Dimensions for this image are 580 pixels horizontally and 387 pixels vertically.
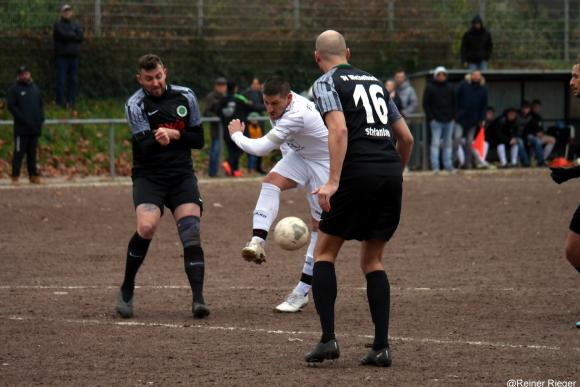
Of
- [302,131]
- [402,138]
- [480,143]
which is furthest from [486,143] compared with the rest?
[402,138]

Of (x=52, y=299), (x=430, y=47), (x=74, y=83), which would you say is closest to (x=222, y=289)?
(x=52, y=299)

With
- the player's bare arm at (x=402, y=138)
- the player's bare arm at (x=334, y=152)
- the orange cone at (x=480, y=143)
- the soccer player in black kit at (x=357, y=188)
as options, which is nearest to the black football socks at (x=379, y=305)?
the soccer player in black kit at (x=357, y=188)

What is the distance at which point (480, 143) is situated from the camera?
26.1 metres

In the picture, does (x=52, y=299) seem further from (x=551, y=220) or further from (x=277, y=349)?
(x=551, y=220)

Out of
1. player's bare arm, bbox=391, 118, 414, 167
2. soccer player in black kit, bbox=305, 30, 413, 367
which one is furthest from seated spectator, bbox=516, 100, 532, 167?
soccer player in black kit, bbox=305, 30, 413, 367

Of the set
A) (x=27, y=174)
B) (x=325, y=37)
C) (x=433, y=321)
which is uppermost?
(x=325, y=37)

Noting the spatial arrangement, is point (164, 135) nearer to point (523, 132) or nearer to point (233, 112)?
point (233, 112)

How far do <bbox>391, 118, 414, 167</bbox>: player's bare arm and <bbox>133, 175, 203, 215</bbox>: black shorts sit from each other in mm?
2525

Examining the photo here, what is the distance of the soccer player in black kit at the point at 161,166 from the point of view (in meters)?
9.55

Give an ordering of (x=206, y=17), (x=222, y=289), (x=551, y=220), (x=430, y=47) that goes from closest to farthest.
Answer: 1. (x=222, y=289)
2. (x=551, y=220)
3. (x=206, y=17)
4. (x=430, y=47)

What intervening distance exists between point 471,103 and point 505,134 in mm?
1738

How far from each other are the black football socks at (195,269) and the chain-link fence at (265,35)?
16883mm

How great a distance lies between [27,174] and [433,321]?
15.4 metres

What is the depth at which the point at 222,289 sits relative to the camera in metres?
11.2
